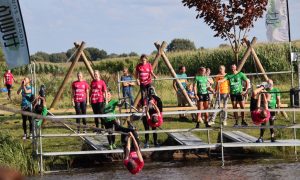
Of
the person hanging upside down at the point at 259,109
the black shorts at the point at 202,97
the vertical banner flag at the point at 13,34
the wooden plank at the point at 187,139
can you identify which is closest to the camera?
the person hanging upside down at the point at 259,109

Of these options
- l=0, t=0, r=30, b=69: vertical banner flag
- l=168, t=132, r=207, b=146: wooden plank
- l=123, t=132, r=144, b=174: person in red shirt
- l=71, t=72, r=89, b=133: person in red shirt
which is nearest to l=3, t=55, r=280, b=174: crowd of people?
l=71, t=72, r=89, b=133: person in red shirt

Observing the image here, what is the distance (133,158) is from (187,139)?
5.35 m

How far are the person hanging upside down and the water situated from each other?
3.34 ft

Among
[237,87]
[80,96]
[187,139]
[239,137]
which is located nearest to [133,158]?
[187,139]

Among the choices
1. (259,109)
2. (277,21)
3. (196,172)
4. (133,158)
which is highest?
(277,21)

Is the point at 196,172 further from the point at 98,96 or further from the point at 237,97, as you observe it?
the point at 237,97

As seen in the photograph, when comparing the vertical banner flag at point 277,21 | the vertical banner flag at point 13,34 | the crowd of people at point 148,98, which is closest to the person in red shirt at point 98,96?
the crowd of people at point 148,98

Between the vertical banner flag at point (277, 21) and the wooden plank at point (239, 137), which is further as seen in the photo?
the vertical banner flag at point (277, 21)

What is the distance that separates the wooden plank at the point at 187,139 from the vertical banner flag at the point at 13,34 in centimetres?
416

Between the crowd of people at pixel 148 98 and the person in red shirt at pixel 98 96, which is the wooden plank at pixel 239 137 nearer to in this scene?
the crowd of people at pixel 148 98

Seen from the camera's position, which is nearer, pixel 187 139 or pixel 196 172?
pixel 196 172

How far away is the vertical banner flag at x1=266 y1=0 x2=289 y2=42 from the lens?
56.1 feet

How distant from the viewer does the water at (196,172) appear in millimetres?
12695

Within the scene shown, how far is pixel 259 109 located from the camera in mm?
14281
